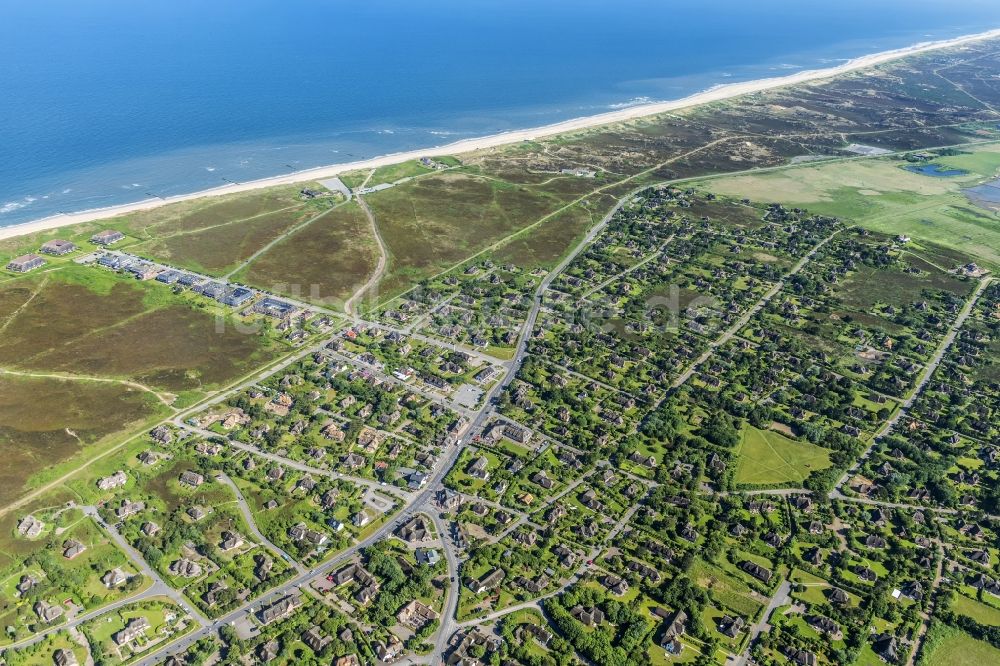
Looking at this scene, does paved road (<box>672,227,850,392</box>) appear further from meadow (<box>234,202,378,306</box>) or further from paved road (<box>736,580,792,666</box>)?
meadow (<box>234,202,378,306</box>)

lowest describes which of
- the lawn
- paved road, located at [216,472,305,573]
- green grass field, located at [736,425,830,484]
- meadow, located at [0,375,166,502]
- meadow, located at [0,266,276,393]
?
the lawn

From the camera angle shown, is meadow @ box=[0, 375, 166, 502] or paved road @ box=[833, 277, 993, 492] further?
paved road @ box=[833, 277, 993, 492]

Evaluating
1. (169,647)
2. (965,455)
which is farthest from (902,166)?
(169,647)

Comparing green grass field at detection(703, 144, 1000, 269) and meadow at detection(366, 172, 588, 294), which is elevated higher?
meadow at detection(366, 172, 588, 294)

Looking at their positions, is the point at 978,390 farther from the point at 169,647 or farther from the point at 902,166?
the point at 902,166

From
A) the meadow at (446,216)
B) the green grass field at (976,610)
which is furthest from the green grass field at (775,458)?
the meadow at (446,216)

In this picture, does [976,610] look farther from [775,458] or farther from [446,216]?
[446,216]

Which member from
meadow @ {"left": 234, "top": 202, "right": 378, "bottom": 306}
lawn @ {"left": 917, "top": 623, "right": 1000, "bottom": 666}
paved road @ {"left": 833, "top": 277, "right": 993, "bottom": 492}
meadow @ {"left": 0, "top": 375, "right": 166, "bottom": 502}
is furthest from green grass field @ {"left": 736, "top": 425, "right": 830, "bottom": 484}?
meadow @ {"left": 0, "top": 375, "right": 166, "bottom": 502}
